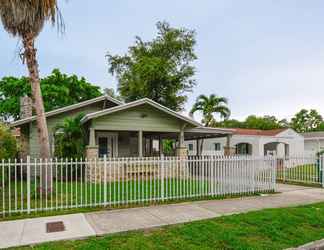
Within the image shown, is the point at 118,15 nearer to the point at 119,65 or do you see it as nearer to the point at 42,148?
the point at 42,148

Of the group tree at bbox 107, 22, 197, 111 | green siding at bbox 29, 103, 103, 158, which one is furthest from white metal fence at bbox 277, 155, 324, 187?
tree at bbox 107, 22, 197, 111

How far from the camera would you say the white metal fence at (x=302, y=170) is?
43.5ft

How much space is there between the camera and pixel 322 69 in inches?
840

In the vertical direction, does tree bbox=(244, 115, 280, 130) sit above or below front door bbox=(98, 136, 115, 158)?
above

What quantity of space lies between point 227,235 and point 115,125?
32.9ft

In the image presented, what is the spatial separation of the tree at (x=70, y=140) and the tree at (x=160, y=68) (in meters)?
17.4

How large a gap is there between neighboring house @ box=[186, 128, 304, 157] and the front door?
12183 mm

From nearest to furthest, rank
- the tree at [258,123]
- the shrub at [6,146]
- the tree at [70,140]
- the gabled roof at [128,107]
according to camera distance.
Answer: the shrub at [6,146], the gabled roof at [128,107], the tree at [70,140], the tree at [258,123]

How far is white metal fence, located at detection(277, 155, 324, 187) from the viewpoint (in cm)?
1325

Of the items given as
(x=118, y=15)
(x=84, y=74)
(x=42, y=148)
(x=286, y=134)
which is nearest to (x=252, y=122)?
(x=286, y=134)

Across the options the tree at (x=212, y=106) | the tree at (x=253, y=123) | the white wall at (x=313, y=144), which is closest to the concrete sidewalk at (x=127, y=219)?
the tree at (x=212, y=106)

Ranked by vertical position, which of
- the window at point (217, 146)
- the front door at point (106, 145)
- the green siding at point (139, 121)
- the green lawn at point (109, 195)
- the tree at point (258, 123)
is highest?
the tree at point (258, 123)

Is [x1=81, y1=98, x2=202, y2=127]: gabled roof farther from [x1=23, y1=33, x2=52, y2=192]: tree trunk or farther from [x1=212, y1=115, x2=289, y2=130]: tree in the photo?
[x1=212, y1=115, x2=289, y2=130]: tree

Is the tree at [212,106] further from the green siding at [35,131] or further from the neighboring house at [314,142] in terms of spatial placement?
the green siding at [35,131]
